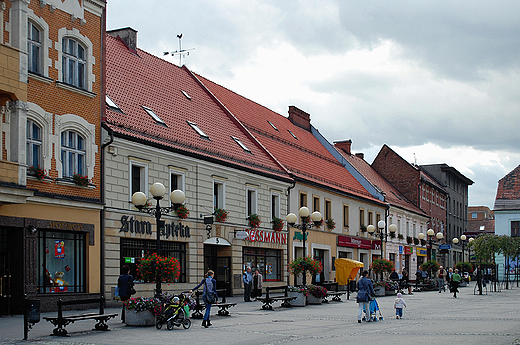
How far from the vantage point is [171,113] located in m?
32.1

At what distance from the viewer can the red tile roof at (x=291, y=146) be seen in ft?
135

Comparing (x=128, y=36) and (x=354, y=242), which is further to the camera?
(x=354, y=242)

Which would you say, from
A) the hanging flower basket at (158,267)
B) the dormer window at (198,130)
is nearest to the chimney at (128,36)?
the dormer window at (198,130)

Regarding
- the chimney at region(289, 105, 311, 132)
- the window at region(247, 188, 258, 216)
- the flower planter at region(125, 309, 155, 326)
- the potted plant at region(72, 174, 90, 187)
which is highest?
the chimney at region(289, 105, 311, 132)

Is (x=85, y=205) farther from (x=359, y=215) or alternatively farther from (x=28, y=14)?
(x=359, y=215)

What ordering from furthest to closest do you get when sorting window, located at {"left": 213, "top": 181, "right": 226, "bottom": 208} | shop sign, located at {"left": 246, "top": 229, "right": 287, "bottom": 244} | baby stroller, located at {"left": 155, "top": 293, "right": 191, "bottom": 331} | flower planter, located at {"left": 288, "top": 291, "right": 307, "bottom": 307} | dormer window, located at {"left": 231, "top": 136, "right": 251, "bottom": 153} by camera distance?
dormer window, located at {"left": 231, "top": 136, "right": 251, "bottom": 153} < shop sign, located at {"left": 246, "top": 229, "right": 287, "bottom": 244} < window, located at {"left": 213, "top": 181, "right": 226, "bottom": 208} < flower planter, located at {"left": 288, "top": 291, "right": 307, "bottom": 307} < baby stroller, located at {"left": 155, "top": 293, "right": 191, "bottom": 331}

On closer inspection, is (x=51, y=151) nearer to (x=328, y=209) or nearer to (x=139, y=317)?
(x=139, y=317)

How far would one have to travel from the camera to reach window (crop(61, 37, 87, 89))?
2409 centimetres

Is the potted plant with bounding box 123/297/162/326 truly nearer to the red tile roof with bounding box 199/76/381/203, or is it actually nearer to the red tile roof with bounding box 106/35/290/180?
the red tile roof with bounding box 106/35/290/180

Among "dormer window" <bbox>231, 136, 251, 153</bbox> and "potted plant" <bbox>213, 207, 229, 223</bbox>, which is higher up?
"dormer window" <bbox>231, 136, 251, 153</bbox>

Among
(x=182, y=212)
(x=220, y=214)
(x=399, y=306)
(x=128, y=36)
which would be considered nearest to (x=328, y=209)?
(x=220, y=214)

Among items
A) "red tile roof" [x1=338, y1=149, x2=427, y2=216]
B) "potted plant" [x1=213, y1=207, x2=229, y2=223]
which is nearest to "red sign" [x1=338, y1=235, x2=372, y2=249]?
"red tile roof" [x1=338, y1=149, x2=427, y2=216]

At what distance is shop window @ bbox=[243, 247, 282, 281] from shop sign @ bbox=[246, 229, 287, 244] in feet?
1.75

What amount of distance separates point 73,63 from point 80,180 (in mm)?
4333
